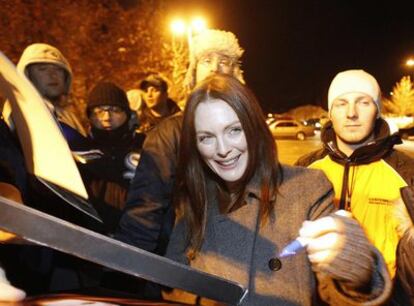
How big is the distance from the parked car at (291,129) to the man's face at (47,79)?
3246 centimetres

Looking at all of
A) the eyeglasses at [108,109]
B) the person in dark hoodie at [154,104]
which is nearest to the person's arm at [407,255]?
the eyeglasses at [108,109]

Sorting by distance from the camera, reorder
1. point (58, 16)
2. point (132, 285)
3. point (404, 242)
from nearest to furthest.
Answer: point (404, 242) → point (132, 285) → point (58, 16)

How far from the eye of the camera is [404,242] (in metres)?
2.06

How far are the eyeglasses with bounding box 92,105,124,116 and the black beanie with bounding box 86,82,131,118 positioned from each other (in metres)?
0.03

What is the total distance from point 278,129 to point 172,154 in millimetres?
34698

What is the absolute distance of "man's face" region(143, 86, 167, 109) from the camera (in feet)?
15.6

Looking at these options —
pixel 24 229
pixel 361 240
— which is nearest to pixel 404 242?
pixel 361 240

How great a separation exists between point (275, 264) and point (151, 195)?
0.72 m

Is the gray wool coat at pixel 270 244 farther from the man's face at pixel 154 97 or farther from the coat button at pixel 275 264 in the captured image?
the man's face at pixel 154 97

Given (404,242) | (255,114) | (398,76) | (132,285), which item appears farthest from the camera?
(398,76)

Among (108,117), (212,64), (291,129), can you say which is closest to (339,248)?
(212,64)

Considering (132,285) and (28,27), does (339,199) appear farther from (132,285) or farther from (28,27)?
(28,27)

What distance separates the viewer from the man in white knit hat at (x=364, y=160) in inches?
106

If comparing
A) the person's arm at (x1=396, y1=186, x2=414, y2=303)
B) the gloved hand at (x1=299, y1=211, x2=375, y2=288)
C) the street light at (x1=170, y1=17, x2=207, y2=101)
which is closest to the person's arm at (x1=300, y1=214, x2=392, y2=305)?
the gloved hand at (x1=299, y1=211, x2=375, y2=288)
